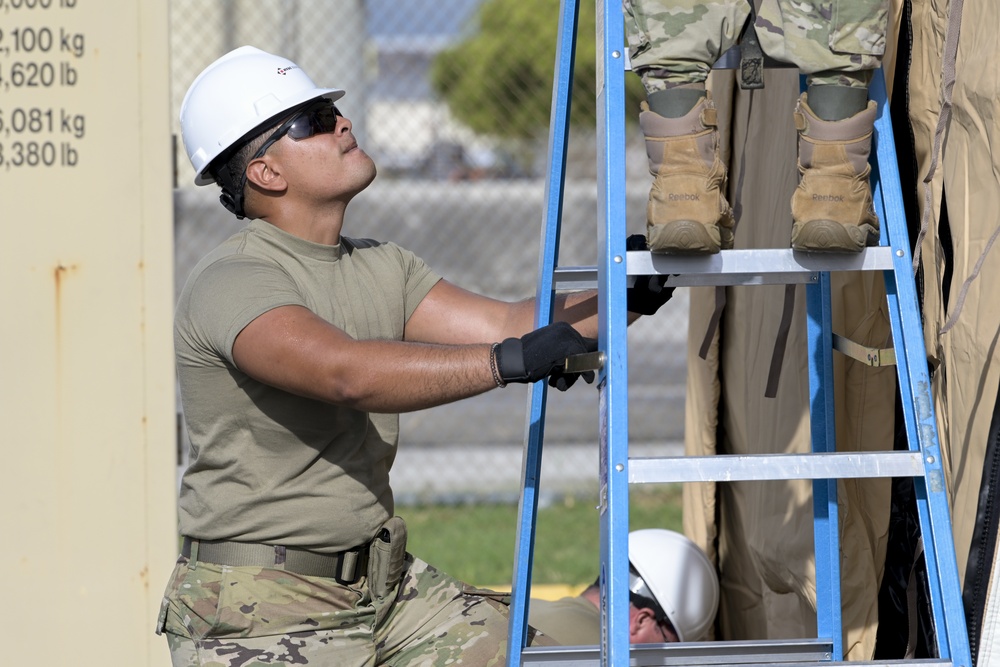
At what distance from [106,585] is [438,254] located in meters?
9.15

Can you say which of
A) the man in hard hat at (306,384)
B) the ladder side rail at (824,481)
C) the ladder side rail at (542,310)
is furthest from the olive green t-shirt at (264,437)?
the ladder side rail at (824,481)

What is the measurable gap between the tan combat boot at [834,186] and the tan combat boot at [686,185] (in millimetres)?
156

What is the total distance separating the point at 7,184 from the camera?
3.74 m

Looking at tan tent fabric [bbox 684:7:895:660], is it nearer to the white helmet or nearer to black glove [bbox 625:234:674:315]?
the white helmet

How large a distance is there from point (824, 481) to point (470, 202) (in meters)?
12.3

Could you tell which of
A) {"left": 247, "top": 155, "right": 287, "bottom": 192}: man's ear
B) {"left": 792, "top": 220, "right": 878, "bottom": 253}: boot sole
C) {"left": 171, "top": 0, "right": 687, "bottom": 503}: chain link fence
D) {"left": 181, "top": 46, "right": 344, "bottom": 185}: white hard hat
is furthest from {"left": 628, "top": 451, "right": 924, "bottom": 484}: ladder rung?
{"left": 171, "top": 0, "right": 687, "bottom": 503}: chain link fence

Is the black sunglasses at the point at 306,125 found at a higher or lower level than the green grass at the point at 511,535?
higher

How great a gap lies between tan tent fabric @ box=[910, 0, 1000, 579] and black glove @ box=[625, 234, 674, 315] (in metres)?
0.59

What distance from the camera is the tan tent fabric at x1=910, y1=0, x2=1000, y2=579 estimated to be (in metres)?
2.34

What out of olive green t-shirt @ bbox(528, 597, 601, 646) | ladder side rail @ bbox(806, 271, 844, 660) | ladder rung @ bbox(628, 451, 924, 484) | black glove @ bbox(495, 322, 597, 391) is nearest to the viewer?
ladder rung @ bbox(628, 451, 924, 484)

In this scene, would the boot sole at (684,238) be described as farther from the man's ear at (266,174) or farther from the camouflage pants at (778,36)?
the man's ear at (266,174)

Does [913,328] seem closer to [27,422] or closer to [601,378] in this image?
[601,378]

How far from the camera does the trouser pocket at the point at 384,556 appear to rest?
2.80 metres

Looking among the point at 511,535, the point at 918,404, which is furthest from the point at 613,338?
the point at 511,535
